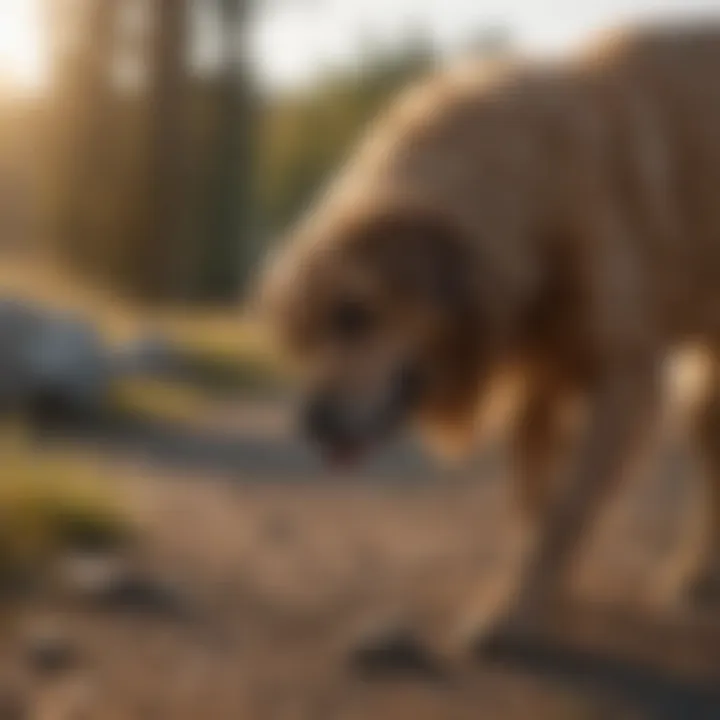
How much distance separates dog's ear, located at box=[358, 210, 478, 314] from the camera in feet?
9.17

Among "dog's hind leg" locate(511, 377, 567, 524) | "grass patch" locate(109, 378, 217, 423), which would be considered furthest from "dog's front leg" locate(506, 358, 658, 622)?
"grass patch" locate(109, 378, 217, 423)

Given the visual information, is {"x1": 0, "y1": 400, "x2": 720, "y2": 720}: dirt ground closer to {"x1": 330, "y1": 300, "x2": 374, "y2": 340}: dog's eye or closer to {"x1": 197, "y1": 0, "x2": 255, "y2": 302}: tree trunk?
{"x1": 330, "y1": 300, "x2": 374, "y2": 340}: dog's eye

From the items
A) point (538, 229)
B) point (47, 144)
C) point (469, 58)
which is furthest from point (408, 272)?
point (47, 144)

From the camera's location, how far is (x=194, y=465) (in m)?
5.35

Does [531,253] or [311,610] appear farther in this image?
[311,610]

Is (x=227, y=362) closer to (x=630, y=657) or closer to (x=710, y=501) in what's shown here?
(x=710, y=501)

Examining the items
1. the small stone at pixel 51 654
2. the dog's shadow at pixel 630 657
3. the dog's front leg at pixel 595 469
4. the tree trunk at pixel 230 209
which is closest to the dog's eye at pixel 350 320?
the dog's front leg at pixel 595 469

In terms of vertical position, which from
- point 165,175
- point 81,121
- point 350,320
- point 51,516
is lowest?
point 51,516

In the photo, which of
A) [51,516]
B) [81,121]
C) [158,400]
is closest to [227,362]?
[158,400]

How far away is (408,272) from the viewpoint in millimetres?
2828

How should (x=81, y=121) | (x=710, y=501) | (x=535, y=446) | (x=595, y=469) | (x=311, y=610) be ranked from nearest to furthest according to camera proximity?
(x=595, y=469) < (x=311, y=610) < (x=535, y=446) < (x=710, y=501) < (x=81, y=121)

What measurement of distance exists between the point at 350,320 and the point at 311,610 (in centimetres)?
75

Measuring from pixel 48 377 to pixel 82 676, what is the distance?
3.58 m

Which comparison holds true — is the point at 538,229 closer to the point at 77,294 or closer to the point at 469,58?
the point at 469,58
